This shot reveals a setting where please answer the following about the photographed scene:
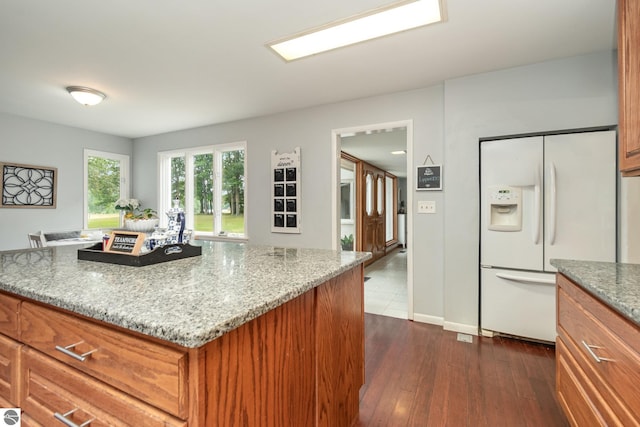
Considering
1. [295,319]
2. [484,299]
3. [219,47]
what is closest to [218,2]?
[219,47]

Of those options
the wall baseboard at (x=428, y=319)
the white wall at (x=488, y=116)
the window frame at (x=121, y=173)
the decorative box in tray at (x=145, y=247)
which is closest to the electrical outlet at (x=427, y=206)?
the white wall at (x=488, y=116)

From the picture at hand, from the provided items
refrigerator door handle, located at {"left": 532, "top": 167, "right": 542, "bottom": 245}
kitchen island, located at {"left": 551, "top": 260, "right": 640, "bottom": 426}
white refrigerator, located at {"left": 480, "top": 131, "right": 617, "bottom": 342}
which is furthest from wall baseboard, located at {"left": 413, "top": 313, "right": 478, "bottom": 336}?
kitchen island, located at {"left": 551, "top": 260, "right": 640, "bottom": 426}

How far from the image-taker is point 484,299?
103 inches

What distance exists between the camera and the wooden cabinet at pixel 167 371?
62 cm

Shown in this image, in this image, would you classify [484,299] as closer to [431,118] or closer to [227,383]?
[431,118]

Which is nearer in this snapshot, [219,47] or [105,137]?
[219,47]

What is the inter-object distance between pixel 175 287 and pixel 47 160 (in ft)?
15.4

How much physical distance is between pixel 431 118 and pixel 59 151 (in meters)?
4.95

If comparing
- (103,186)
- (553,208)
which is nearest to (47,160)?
(103,186)

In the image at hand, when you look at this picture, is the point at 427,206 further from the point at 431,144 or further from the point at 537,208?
the point at 537,208

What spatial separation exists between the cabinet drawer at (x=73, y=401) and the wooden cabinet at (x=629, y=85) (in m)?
1.85

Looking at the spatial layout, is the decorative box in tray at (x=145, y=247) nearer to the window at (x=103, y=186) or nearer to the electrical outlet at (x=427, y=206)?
the electrical outlet at (x=427, y=206)

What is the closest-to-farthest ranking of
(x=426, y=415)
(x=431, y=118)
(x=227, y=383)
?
(x=227, y=383) < (x=426, y=415) < (x=431, y=118)

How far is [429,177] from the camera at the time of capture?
2932mm
